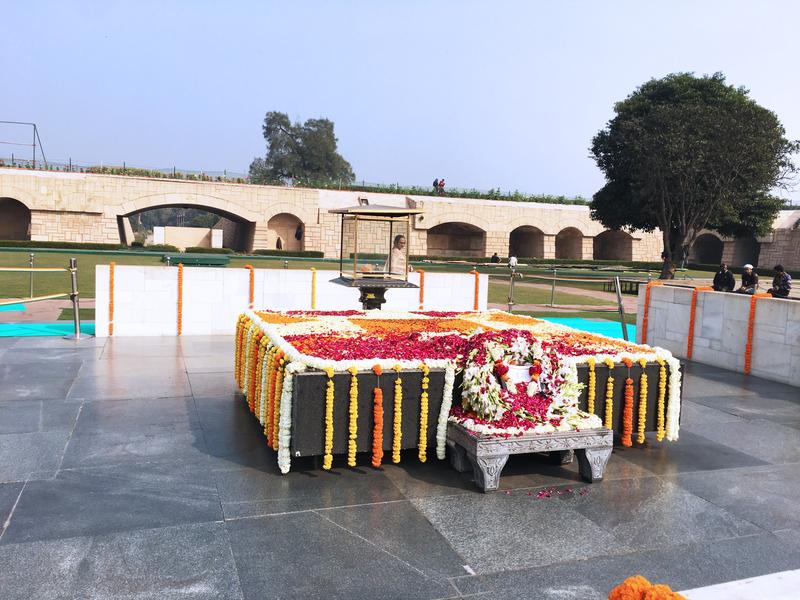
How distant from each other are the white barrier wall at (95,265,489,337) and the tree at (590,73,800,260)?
2234 centimetres

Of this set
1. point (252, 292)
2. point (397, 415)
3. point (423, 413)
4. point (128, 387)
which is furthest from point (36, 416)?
point (252, 292)

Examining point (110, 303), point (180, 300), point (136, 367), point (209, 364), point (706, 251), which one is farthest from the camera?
point (706, 251)

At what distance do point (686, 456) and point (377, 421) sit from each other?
312cm

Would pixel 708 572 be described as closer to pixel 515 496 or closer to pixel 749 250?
pixel 515 496

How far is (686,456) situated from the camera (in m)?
6.35

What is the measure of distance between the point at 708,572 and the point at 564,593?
99 cm

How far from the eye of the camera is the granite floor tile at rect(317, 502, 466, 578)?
4.04 meters

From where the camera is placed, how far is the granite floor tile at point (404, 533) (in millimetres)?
4043

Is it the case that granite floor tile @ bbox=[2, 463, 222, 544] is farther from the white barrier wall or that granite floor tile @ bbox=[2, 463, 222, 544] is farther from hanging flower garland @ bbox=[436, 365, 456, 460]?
the white barrier wall

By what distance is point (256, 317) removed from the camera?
7.77 m

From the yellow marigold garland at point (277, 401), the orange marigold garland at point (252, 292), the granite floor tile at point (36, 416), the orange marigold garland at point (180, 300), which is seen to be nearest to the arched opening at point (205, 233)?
the orange marigold garland at point (252, 292)

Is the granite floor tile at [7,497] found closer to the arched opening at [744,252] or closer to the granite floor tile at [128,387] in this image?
the granite floor tile at [128,387]

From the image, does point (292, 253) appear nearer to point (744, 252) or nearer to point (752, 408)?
point (744, 252)

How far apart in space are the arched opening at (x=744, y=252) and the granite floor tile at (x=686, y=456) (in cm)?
5451
